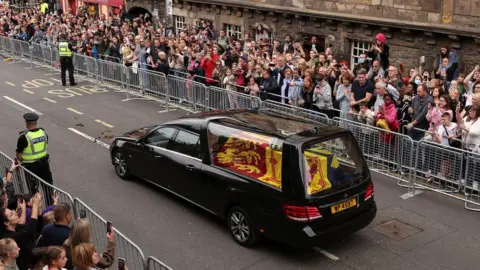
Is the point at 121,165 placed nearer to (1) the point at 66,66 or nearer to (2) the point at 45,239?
(2) the point at 45,239

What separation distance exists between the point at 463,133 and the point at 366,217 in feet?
9.79

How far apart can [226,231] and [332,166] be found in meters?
2.07

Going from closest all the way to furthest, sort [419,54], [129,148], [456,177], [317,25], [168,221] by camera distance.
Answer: [168,221], [456,177], [129,148], [419,54], [317,25]

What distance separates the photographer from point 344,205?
8125 millimetres

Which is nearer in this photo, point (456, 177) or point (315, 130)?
point (315, 130)

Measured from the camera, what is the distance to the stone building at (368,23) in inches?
634

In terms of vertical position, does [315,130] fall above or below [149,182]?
above

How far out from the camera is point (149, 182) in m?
10.8

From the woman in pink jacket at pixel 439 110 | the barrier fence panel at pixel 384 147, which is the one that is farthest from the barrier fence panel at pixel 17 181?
the woman in pink jacket at pixel 439 110

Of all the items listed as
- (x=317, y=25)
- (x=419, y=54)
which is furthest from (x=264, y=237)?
(x=317, y=25)

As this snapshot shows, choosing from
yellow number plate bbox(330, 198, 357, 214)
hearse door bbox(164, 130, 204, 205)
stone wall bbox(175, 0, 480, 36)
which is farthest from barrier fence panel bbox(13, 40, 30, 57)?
yellow number plate bbox(330, 198, 357, 214)

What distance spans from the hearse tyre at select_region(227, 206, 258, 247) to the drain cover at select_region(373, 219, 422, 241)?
6.75 feet

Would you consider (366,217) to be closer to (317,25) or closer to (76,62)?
(317,25)

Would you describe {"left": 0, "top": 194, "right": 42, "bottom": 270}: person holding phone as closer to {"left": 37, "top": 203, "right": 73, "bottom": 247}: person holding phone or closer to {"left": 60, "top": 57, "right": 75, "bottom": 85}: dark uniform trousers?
{"left": 37, "top": 203, "right": 73, "bottom": 247}: person holding phone
